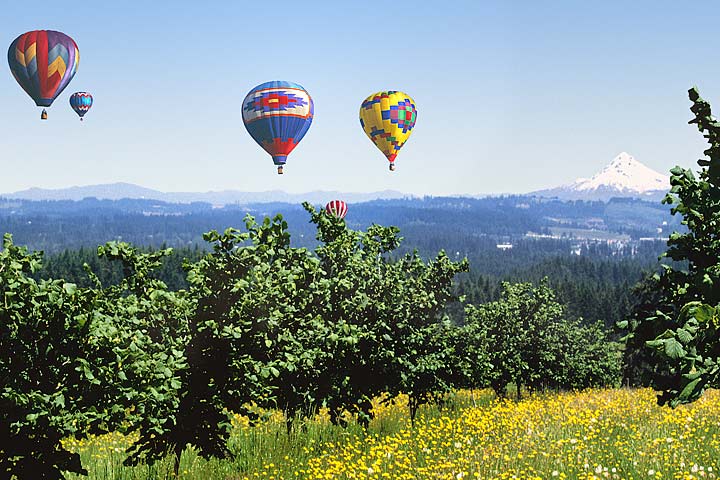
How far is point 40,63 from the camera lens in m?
40.9

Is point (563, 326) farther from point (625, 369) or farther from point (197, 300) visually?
point (625, 369)

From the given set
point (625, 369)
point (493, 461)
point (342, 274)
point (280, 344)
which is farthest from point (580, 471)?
point (625, 369)

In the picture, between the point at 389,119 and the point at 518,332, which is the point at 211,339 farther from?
the point at 389,119

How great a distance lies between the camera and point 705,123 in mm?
7734

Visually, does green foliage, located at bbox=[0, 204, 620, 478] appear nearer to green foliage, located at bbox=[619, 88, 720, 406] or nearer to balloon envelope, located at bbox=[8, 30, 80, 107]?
green foliage, located at bbox=[619, 88, 720, 406]

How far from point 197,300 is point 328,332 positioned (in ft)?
14.4

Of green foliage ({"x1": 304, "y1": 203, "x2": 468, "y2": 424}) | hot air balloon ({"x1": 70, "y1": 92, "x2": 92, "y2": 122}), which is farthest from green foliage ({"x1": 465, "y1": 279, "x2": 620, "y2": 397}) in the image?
hot air balloon ({"x1": 70, "y1": 92, "x2": 92, "y2": 122})

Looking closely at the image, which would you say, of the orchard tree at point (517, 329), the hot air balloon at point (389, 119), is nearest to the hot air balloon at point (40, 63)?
the hot air balloon at point (389, 119)

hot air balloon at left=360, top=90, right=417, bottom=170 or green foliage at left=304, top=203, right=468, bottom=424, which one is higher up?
hot air balloon at left=360, top=90, right=417, bottom=170

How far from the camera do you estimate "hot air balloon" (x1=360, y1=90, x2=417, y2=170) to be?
1927 inches

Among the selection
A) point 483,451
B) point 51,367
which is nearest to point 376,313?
point 483,451

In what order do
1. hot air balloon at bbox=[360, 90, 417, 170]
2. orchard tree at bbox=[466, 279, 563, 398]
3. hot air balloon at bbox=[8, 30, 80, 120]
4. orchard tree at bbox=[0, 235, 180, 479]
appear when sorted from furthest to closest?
hot air balloon at bbox=[360, 90, 417, 170]
hot air balloon at bbox=[8, 30, 80, 120]
orchard tree at bbox=[466, 279, 563, 398]
orchard tree at bbox=[0, 235, 180, 479]

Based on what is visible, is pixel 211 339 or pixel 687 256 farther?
pixel 211 339

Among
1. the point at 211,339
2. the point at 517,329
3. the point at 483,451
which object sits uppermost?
the point at 211,339
